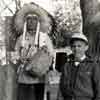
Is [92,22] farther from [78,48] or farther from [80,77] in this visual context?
[80,77]

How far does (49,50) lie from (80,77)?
277 cm

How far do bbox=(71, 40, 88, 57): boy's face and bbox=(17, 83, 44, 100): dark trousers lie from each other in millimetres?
1582

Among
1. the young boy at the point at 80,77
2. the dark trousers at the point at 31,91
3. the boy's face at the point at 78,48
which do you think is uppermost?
the boy's face at the point at 78,48

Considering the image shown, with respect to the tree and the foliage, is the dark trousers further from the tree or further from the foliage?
the foliage

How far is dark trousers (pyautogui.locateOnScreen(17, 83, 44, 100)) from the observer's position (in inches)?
193

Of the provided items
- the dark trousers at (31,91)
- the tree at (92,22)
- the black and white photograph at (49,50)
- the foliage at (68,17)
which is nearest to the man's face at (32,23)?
the black and white photograph at (49,50)

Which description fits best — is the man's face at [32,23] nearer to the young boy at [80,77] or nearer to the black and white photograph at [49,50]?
the black and white photograph at [49,50]

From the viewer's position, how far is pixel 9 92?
17.2 feet

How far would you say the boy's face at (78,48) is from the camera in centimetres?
339

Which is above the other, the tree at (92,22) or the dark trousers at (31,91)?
the tree at (92,22)

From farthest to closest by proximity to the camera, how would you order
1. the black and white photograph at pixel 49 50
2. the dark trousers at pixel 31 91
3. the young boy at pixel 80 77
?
1. the dark trousers at pixel 31 91
2. the black and white photograph at pixel 49 50
3. the young boy at pixel 80 77

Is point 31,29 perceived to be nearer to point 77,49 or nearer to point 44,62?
point 44,62

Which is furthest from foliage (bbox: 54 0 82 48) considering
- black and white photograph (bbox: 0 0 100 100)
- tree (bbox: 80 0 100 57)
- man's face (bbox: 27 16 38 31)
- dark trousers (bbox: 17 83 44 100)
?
dark trousers (bbox: 17 83 44 100)

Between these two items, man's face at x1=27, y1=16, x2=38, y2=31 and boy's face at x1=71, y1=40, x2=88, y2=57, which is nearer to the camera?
boy's face at x1=71, y1=40, x2=88, y2=57
